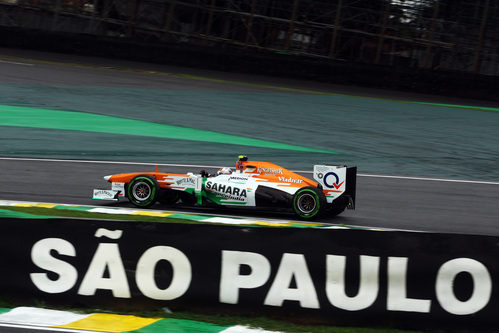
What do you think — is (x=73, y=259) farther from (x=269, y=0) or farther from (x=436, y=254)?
(x=269, y=0)

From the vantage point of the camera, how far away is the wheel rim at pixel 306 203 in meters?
11.1

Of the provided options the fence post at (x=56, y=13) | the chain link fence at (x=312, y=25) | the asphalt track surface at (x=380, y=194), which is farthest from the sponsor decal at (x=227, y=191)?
the fence post at (x=56, y=13)

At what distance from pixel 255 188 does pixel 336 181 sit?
1252 mm

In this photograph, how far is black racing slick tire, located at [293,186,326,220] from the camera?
11.0m

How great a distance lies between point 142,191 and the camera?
38.3ft

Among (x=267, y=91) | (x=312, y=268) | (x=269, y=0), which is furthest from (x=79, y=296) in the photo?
(x=269, y=0)

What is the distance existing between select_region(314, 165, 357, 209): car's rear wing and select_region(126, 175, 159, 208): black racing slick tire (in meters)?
A: 2.59

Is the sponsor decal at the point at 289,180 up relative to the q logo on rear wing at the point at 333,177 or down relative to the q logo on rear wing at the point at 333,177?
down

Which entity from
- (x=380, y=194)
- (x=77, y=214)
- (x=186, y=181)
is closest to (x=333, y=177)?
(x=186, y=181)

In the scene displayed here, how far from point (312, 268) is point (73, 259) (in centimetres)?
222

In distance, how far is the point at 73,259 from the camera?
6.78 metres

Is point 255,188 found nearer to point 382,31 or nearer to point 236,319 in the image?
point 236,319

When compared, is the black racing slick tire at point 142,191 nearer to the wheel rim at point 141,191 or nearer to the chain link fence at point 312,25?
the wheel rim at point 141,191

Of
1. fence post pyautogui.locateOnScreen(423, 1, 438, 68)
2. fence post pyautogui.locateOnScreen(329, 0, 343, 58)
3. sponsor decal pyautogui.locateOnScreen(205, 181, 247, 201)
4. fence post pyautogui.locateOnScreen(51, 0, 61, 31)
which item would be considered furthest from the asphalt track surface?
fence post pyautogui.locateOnScreen(51, 0, 61, 31)
